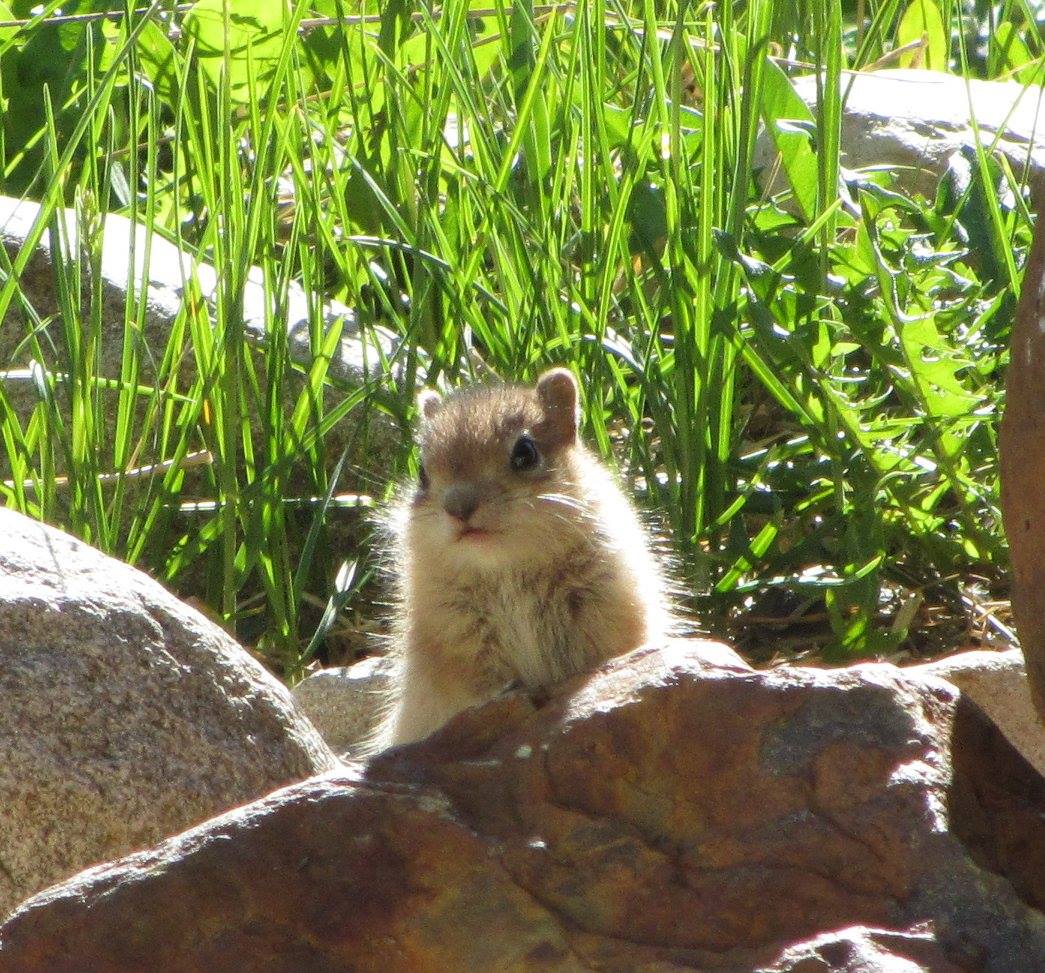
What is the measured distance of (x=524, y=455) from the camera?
13.4 feet

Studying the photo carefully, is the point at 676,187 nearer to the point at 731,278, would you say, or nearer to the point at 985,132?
the point at 731,278

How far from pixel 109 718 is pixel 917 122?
401cm

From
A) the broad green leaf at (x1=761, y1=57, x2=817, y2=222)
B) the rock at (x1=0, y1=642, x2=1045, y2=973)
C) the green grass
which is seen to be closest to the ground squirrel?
the green grass

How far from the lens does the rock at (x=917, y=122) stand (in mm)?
5844

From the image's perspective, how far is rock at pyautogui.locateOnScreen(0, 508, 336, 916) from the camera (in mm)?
3145

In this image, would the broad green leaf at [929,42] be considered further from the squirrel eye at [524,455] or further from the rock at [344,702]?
the rock at [344,702]

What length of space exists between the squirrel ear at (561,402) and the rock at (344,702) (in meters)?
1.03

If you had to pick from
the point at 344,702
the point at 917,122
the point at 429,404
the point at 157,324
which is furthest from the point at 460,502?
the point at 917,122

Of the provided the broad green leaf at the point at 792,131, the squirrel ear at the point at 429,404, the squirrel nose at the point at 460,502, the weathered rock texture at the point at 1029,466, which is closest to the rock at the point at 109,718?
the squirrel nose at the point at 460,502

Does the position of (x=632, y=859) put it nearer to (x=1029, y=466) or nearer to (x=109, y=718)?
(x=1029, y=466)

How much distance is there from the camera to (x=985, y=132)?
5840 mm

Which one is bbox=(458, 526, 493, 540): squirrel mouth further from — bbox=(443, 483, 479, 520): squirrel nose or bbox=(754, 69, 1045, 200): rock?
bbox=(754, 69, 1045, 200): rock

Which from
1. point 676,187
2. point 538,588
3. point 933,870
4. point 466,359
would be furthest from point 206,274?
point 933,870

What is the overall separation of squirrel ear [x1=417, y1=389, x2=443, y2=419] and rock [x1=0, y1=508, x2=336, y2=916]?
103 cm
